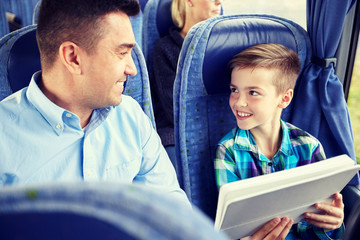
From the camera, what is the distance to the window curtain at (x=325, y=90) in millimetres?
1486

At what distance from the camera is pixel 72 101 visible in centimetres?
106

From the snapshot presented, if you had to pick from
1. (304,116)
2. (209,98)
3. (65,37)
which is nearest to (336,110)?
(304,116)

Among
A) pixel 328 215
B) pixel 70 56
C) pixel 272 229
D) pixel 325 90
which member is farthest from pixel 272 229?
pixel 70 56

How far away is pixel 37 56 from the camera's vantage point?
4.04ft

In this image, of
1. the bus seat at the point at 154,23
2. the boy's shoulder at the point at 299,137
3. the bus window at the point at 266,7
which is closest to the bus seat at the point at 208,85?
the boy's shoulder at the point at 299,137

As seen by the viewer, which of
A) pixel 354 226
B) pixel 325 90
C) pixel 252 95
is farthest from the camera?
pixel 325 90

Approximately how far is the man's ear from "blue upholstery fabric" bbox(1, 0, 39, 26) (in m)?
3.85

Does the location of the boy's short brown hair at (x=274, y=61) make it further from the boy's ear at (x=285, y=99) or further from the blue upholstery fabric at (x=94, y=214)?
the blue upholstery fabric at (x=94, y=214)

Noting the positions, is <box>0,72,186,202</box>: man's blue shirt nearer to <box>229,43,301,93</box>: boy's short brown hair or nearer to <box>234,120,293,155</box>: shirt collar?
<box>234,120,293,155</box>: shirt collar

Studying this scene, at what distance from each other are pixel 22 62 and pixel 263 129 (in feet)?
3.12

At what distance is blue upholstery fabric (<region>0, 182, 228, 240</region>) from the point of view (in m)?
0.27

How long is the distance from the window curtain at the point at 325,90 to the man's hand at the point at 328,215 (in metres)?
0.33

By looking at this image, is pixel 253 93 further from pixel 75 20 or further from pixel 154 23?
pixel 154 23

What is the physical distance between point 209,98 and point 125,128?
0.39 metres
